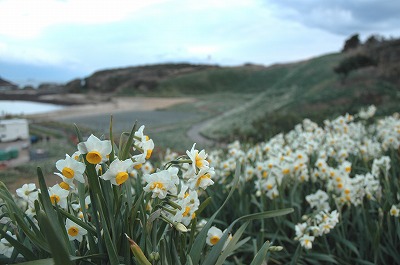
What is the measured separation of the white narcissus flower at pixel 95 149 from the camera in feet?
4.18

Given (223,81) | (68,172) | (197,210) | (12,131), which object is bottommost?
(12,131)

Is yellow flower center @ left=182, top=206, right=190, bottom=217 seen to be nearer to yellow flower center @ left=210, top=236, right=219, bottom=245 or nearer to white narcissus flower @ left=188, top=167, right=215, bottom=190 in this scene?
white narcissus flower @ left=188, top=167, right=215, bottom=190

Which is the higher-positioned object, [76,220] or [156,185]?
[156,185]

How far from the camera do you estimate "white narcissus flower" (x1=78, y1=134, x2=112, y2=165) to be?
1.27 meters

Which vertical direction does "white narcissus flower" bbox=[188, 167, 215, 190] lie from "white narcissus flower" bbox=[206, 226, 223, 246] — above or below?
above

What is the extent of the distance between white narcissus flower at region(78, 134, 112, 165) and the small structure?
39.1 feet

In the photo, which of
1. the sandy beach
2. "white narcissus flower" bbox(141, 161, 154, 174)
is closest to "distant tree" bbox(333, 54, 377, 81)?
the sandy beach

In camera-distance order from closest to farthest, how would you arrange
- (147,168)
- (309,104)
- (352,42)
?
(147,168) → (309,104) → (352,42)

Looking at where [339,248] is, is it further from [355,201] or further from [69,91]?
[69,91]

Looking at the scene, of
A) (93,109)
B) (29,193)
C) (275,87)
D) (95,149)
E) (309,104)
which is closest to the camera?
(95,149)

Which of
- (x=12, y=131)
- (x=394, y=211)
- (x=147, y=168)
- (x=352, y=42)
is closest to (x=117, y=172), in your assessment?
(x=394, y=211)

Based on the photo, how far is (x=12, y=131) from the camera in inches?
484

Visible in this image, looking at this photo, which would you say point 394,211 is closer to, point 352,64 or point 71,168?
point 71,168

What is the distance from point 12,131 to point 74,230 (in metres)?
12.2
